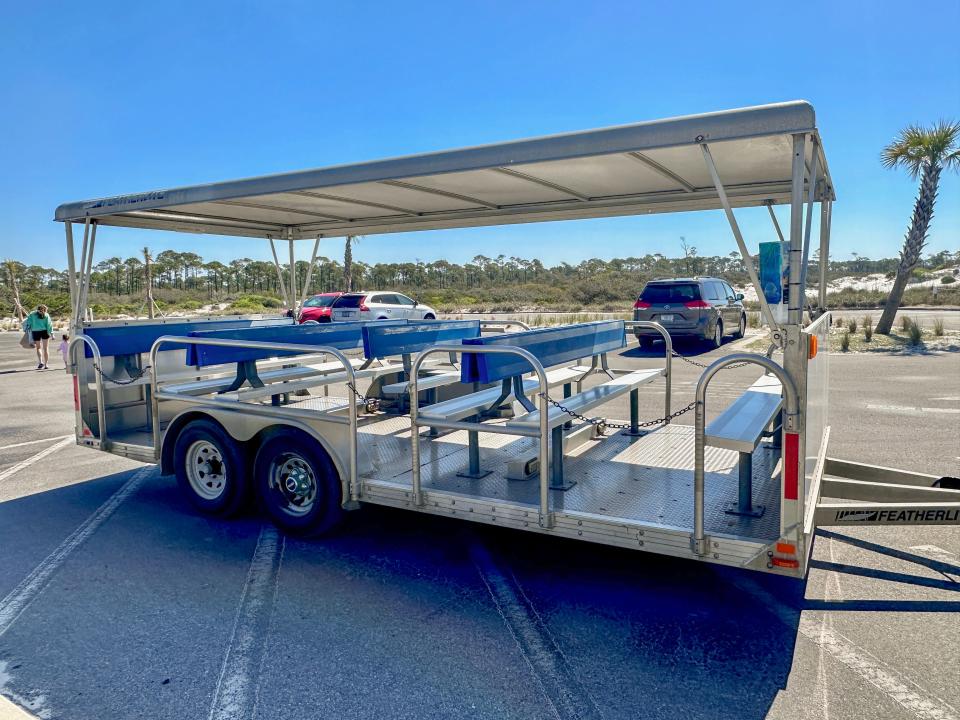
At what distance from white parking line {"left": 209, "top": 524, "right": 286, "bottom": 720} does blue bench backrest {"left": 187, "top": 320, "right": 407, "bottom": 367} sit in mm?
1414

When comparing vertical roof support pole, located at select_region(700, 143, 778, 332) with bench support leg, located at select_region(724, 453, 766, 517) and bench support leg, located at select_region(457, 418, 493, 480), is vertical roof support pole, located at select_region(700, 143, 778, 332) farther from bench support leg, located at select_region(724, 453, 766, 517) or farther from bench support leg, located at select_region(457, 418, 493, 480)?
bench support leg, located at select_region(457, 418, 493, 480)

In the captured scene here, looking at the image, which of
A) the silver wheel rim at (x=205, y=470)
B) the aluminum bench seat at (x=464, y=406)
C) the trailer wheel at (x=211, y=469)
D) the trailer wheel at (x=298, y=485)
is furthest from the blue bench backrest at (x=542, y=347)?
the silver wheel rim at (x=205, y=470)

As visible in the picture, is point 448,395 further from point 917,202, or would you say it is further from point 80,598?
point 917,202

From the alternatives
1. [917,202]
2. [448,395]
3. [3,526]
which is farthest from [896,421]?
[917,202]

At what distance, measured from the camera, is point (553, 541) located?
189 inches

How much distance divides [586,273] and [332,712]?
71749 millimetres

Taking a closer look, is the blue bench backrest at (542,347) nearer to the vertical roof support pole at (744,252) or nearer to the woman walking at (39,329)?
the vertical roof support pole at (744,252)

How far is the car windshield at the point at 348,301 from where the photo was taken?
21.2 meters

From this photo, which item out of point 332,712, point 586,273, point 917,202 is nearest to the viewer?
point 332,712

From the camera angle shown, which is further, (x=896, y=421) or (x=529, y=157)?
(x=896, y=421)

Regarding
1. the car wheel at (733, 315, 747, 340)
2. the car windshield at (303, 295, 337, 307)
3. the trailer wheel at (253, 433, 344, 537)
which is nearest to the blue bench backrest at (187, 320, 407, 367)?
the trailer wheel at (253, 433, 344, 537)

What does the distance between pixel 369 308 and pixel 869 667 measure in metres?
18.8

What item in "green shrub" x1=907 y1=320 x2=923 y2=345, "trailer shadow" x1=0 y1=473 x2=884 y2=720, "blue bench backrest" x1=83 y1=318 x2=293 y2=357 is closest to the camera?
"trailer shadow" x1=0 y1=473 x2=884 y2=720

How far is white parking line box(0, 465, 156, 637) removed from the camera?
12.7ft
